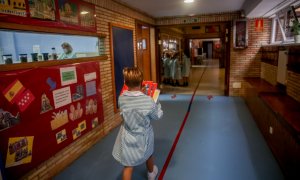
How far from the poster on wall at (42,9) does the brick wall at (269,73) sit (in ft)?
15.1

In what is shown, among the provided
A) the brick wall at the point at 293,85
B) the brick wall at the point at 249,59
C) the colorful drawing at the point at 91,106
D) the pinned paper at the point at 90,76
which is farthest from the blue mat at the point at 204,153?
the brick wall at the point at 249,59

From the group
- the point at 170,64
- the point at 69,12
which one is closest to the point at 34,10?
the point at 69,12

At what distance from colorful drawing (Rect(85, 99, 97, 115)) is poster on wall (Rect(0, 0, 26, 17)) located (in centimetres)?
161

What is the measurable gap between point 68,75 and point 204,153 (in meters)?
2.31

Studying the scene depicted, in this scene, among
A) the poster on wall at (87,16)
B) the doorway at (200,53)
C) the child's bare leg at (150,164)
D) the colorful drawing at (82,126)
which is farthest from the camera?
the doorway at (200,53)

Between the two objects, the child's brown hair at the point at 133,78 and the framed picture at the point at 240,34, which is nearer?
the child's brown hair at the point at 133,78

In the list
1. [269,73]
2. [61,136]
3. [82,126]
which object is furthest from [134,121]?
[269,73]

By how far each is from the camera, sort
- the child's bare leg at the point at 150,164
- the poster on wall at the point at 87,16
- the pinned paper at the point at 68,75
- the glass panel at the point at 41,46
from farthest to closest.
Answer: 1. the poster on wall at the point at 87,16
2. the pinned paper at the point at 68,75
3. the child's bare leg at the point at 150,164
4. the glass panel at the point at 41,46

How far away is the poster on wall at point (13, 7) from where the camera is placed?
223cm

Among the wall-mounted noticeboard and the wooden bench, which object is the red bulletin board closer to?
the wall-mounted noticeboard

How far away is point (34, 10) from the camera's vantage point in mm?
2623

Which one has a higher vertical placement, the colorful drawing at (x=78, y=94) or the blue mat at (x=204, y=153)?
the colorful drawing at (x=78, y=94)

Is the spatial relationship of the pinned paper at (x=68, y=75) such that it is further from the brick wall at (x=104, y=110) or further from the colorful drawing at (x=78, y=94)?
the brick wall at (x=104, y=110)

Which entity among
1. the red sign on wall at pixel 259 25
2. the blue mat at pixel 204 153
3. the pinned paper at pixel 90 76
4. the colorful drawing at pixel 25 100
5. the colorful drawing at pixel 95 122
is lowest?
the blue mat at pixel 204 153
